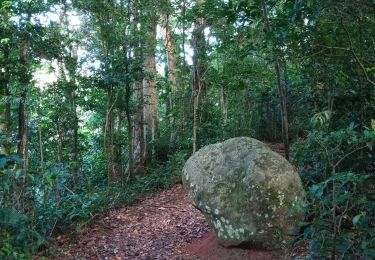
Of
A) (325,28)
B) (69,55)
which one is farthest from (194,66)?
(325,28)

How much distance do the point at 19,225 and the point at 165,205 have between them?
4549 millimetres

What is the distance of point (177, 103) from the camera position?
12336 millimetres

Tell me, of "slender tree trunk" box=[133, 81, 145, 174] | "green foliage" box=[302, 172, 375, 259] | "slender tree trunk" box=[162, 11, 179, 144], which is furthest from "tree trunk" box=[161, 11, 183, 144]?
"green foliage" box=[302, 172, 375, 259]

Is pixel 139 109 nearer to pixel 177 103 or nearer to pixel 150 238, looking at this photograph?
pixel 177 103

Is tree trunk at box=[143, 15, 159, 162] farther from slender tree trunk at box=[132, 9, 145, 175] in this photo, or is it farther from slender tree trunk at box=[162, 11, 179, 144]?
slender tree trunk at box=[162, 11, 179, 144]

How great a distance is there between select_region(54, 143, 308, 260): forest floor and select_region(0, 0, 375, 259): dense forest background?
0.34 m

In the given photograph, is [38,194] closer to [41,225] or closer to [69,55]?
[41,225]

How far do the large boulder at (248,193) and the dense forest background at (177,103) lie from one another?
459 mm

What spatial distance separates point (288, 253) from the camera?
4.73 meters

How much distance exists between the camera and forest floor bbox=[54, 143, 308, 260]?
5551 mm

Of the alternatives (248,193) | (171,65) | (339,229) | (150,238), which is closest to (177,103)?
(171,65)

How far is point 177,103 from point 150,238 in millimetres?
6376

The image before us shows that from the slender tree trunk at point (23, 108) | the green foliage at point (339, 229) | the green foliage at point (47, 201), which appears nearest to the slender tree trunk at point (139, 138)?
the green foliage at point (47, 201)

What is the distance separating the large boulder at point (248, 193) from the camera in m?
4.86
